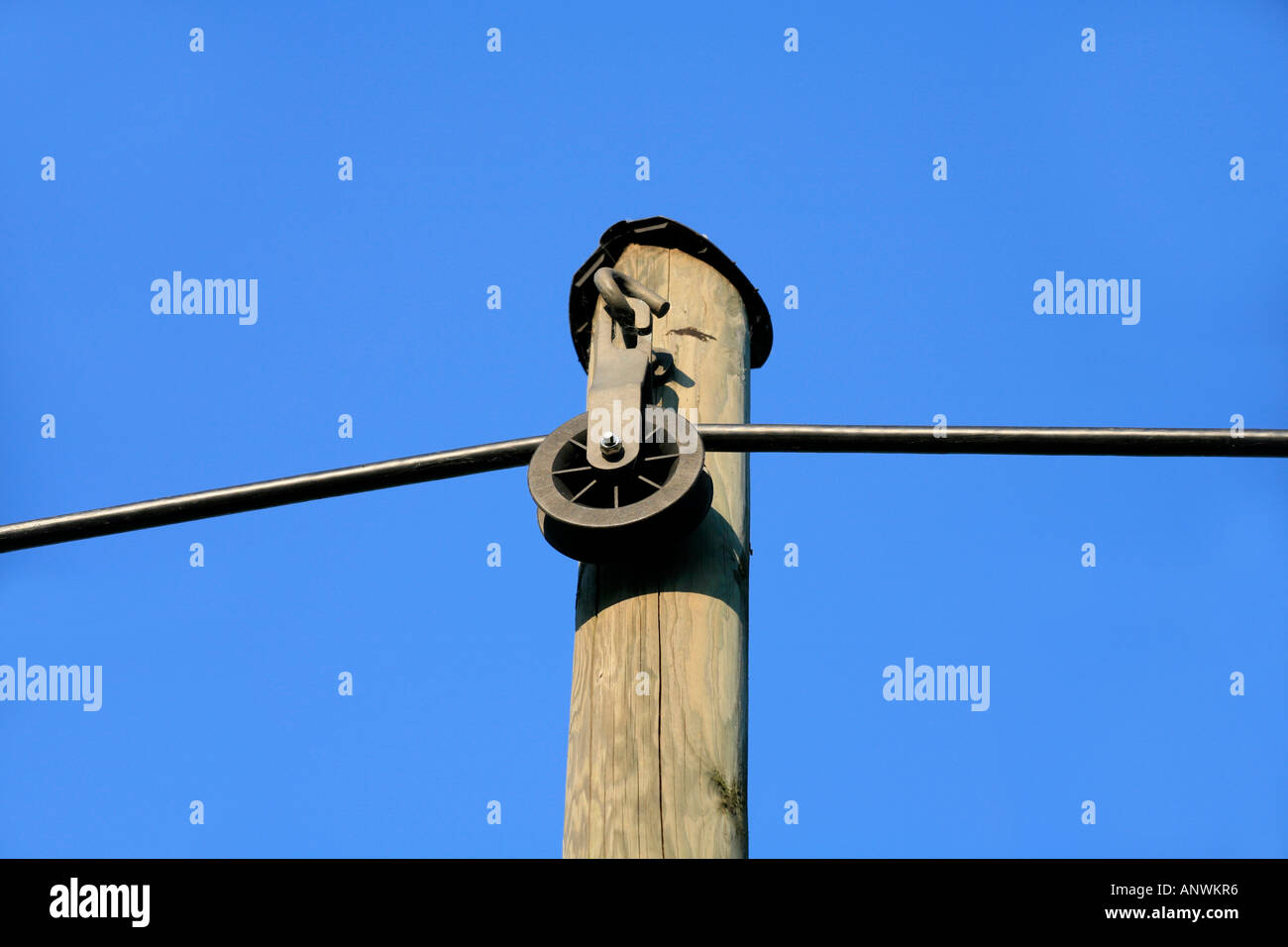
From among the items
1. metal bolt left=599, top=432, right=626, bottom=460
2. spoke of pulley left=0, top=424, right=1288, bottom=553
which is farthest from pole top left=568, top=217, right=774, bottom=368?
metal bolt left=599, top=432, right=626, bottom=460

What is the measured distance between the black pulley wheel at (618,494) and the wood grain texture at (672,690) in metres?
0.09

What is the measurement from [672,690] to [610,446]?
0.51m

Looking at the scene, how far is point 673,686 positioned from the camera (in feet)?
8.81

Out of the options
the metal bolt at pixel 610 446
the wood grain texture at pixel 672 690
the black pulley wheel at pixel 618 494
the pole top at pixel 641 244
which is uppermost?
the pole top at pixel 641 244

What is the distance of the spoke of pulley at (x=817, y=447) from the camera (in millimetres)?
2990

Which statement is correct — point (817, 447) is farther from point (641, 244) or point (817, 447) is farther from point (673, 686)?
Answer: point (641, 244)

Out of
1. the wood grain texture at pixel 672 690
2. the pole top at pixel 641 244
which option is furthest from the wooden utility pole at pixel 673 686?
the pole top at pixel 641 244

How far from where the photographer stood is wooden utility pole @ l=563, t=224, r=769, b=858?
101 inches

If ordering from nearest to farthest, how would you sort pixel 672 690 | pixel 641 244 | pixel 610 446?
1. pixel 672 690
2. pixel 610 446
3. pixel 641 244

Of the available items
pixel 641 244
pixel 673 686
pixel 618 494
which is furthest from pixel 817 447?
pixel 641 244

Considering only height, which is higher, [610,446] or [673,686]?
[610,446]

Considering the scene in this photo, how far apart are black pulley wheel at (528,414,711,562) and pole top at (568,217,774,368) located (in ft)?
1.67

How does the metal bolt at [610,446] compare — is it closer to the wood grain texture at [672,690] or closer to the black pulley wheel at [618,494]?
the black pulley wheel at [618,494]
